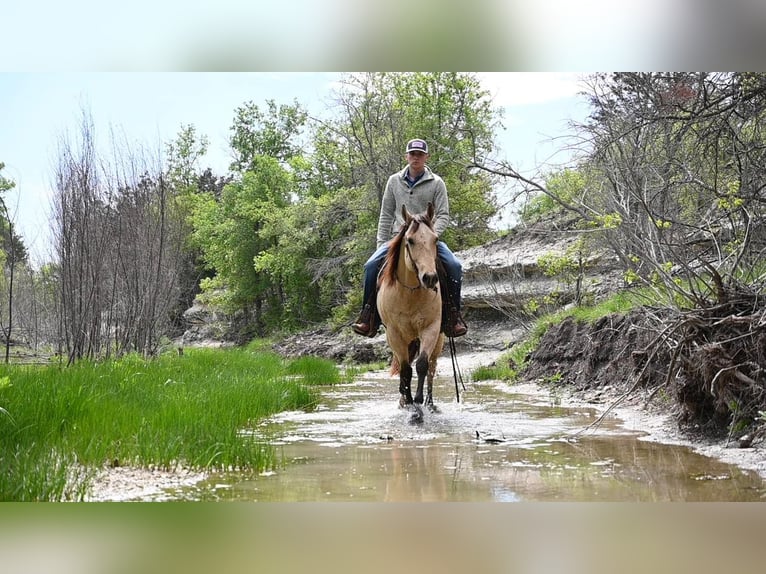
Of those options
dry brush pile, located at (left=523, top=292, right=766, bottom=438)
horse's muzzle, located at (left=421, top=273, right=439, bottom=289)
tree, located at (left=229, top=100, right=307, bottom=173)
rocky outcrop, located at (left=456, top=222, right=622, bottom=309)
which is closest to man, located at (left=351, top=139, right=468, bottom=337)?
horse's muzzle, located at (left=421, top=273, right=439, bottom=289)

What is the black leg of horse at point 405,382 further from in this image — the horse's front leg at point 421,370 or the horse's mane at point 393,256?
the horse's mane at point 393,256

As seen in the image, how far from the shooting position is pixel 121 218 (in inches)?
365

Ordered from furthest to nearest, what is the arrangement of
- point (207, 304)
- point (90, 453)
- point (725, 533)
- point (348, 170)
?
point (348, 170)
point (207, 304)
point (90, 453)
point (725, 533)

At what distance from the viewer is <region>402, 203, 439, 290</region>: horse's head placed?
4527 millimetres

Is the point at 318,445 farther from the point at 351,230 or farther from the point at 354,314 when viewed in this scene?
the point at 351,230

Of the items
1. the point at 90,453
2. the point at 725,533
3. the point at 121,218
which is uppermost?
the point at 121,218

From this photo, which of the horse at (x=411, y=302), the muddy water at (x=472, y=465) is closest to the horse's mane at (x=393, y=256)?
the horse at (x=411, y=302)

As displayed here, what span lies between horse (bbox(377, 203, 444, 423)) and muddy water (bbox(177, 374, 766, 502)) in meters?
0.37

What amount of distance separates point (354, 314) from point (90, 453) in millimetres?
12419

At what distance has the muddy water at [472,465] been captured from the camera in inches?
119

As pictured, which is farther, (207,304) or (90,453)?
(207,304)

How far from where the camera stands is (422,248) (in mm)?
4660

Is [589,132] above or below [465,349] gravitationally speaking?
above
